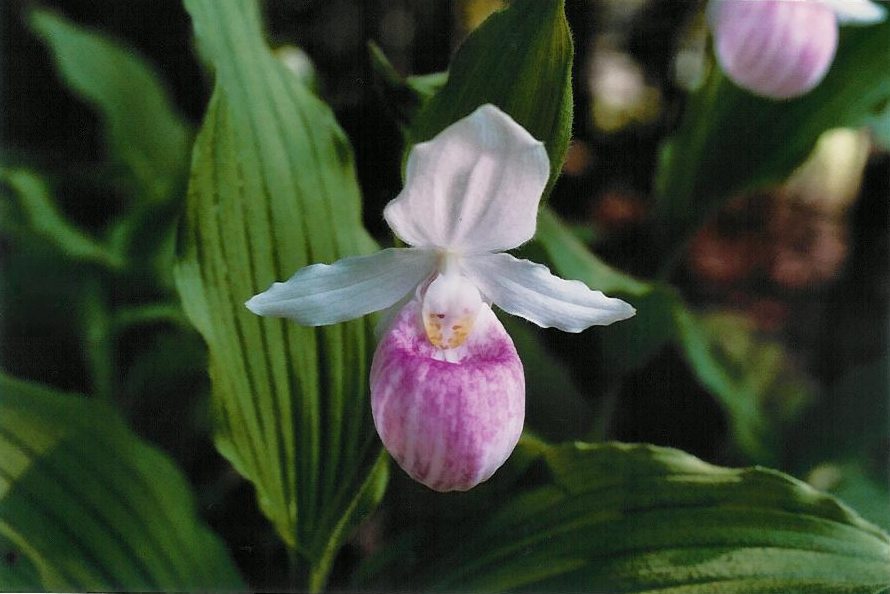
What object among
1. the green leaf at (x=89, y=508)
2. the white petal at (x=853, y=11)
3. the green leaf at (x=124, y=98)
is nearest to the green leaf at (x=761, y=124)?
the white petal at (x=853, y=11)

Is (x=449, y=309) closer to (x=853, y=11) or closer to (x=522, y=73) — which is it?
(x=522, y=73)

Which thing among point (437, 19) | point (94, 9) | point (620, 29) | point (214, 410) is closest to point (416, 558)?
point (214, 410)

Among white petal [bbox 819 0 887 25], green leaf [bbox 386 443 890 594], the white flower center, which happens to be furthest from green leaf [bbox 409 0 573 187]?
white petal [bbox 819 0 887 25]

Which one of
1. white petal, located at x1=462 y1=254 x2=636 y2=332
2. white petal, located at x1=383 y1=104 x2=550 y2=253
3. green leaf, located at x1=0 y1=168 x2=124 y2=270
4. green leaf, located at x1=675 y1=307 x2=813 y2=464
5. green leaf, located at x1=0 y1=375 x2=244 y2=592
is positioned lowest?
green leaf, located at x1=675 y1=307 x2=813 y2=464

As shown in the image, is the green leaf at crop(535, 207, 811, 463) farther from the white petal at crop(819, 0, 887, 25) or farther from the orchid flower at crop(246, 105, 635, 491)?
the white petal at crop(819, 0, 887, 25)

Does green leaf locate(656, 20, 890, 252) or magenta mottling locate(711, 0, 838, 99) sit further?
green leaf locate(656, 20, 890, 252)
